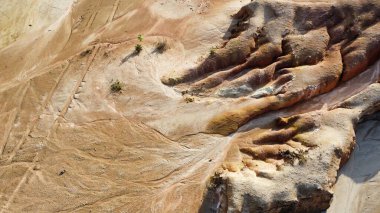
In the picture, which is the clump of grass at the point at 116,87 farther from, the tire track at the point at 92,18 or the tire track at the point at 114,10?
the tire track at the point at 114,10

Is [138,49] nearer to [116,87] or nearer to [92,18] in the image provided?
[116,87]

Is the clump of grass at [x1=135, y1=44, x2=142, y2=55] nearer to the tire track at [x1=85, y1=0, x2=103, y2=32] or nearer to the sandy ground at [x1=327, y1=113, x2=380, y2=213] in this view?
the tire track at [x1=85, y1=0, x2=103, y2=32]

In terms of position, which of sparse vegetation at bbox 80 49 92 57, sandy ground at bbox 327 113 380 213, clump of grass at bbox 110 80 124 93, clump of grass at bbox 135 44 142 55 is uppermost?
clump of grass at bbox 135 44 142 55

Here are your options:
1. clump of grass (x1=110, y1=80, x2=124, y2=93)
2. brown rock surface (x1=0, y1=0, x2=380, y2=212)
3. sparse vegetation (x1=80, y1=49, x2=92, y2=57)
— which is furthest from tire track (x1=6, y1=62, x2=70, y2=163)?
clump of grass (x1=110, y1=80, x2=124, y2=93)

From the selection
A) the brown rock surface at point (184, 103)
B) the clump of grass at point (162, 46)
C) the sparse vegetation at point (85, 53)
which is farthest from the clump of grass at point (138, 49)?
the sparse vegetation at point (85, 53)

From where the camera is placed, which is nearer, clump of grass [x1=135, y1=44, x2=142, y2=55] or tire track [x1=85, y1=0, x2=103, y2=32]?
clump of grass [x1=135, y1=44, x2=142, y2=55]

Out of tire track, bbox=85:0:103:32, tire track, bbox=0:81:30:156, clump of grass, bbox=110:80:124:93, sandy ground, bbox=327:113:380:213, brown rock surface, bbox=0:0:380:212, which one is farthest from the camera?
tire track, bbox=85:0:103:32
